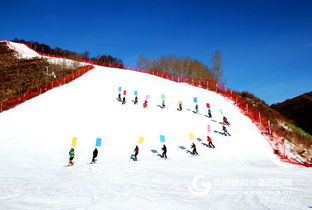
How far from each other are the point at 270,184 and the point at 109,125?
16.0 m

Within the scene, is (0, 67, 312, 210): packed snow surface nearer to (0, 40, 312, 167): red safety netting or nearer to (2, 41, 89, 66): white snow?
(0, 40, 312, 167): red safety netting

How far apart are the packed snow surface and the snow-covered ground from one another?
0.13 ft

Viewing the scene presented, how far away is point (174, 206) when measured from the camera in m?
6.09

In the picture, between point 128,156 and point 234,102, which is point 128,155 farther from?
point 234,102

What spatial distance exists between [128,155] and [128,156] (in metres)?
0.23

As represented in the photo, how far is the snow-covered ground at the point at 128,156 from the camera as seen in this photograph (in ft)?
22.1

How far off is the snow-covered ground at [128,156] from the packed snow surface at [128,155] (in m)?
0.04

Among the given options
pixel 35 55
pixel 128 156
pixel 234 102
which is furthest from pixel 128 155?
pixel 35 55

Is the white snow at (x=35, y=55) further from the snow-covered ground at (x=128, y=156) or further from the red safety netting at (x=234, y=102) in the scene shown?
the snow-covered ground at (x=128, y=156)

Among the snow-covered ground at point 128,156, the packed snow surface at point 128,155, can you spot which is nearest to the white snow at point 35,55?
the snow-covered ground at point 128,156

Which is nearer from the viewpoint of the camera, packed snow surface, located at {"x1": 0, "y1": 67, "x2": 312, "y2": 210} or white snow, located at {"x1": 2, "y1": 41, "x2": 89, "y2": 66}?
packed snow surface, located at {"x1": 0, "y1": 67, "x2": 312, "y2": 210}

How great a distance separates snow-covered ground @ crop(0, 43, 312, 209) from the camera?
672cm

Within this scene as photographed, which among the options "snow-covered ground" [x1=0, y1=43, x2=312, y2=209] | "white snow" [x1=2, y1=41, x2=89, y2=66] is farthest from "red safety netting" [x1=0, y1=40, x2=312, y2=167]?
"white snow" [x1=2, y1=41, x2=89, y2=66]

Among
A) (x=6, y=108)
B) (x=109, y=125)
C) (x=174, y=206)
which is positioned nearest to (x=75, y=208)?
(x=174, y=206)
